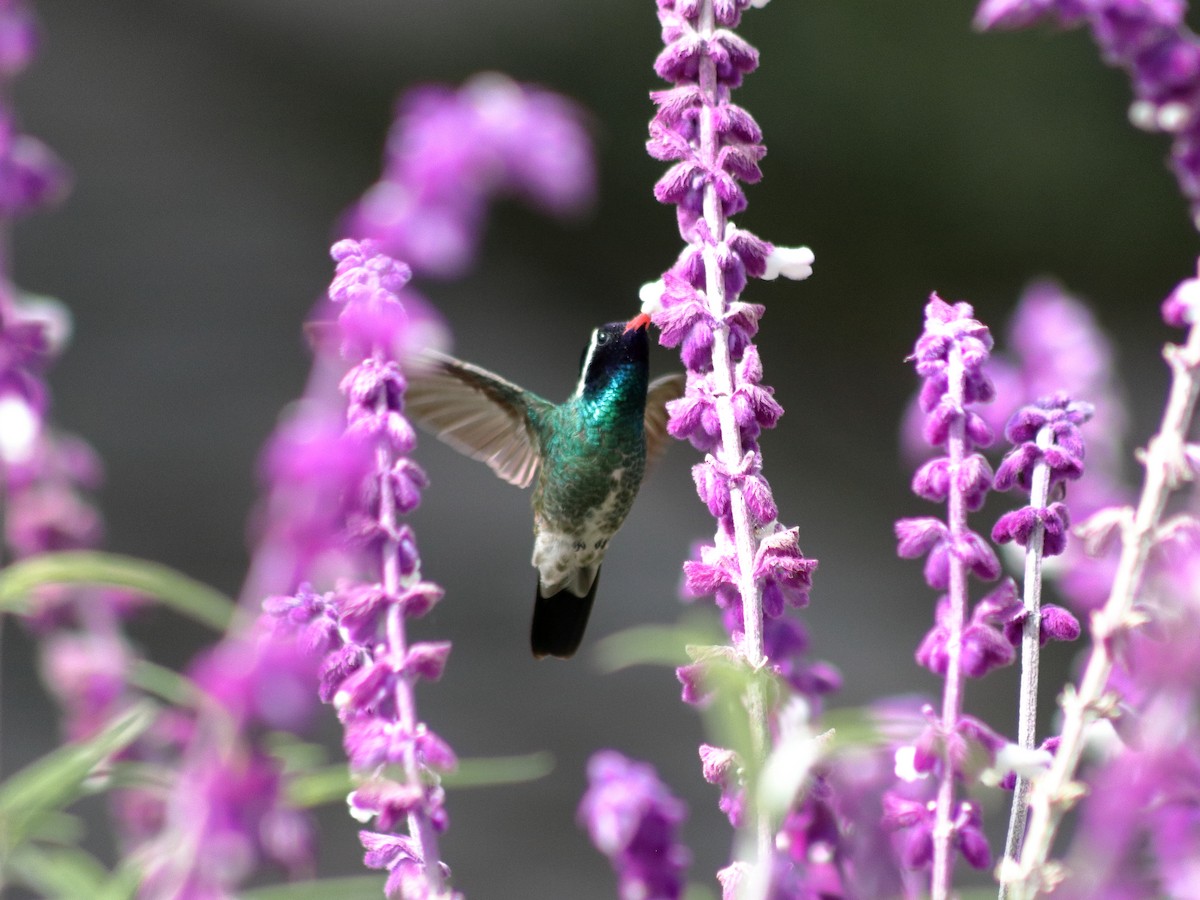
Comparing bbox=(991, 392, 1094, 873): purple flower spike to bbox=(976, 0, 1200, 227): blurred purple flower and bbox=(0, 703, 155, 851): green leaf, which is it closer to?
bbox=(976, 0, 1200, 227): blurred purple flower

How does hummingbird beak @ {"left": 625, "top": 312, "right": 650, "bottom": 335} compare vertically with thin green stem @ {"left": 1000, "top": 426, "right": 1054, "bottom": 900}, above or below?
above

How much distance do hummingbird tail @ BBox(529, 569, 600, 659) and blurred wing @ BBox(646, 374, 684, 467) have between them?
196mm

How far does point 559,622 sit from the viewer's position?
1.74 metres

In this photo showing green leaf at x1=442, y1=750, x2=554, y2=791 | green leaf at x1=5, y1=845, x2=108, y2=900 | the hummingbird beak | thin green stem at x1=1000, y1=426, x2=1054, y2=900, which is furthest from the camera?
the hummingbird beak

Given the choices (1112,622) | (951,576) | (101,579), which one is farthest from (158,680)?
(1112,622)

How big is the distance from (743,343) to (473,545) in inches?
165

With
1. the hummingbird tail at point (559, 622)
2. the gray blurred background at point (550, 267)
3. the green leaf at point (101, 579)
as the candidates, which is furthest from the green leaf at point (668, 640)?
the gray blurred background at point (550, 267)

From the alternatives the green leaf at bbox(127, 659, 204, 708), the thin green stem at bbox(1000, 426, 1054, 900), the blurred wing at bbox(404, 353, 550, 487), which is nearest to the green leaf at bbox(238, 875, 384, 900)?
the green leaf at bbox(127, 659, 204, 708)

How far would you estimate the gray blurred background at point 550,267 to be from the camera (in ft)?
15.0

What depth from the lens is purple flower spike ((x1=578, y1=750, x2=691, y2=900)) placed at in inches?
35.9

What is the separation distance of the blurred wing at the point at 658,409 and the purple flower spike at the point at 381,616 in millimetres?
723

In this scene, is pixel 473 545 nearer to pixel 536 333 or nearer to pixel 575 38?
pixel 536 333

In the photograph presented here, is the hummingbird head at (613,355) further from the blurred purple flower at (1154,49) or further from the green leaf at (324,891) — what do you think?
the blurred purple flower at (1154,49)

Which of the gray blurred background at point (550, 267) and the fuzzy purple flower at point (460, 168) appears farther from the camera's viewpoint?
the gray blurred background at point (550, 267)
